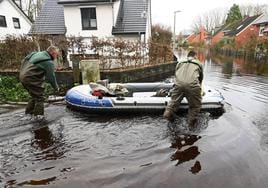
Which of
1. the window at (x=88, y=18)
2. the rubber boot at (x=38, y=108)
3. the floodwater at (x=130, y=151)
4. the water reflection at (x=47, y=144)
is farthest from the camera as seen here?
the window at (x=88, y=18)

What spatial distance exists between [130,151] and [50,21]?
1681 centimetres

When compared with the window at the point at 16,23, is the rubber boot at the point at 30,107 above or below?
below

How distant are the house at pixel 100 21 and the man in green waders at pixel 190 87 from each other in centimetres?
1170

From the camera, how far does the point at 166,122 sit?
20.2ft

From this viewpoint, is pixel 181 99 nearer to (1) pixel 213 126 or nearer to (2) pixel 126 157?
(1) pixel 213 126

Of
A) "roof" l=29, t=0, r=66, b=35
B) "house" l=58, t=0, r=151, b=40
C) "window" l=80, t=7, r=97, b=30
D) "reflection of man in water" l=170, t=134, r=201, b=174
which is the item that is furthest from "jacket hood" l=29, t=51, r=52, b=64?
"roof" l=29, t=0, r=66, b=35

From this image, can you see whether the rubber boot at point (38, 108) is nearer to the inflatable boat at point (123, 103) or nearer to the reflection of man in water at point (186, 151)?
the inflatable boat at point (123, 103)

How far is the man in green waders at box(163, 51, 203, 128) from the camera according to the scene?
18.5 feet

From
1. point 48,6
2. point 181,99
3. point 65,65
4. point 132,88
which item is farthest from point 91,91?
point 48,6

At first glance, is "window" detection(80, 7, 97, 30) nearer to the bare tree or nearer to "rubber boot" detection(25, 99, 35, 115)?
"rubber boot" detection(25, 99, 35, 115)

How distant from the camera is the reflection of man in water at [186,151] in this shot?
4.37 metres

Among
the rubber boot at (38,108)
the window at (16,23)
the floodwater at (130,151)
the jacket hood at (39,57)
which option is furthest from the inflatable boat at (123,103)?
the window at (16,23)

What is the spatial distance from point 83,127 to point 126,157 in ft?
5.72

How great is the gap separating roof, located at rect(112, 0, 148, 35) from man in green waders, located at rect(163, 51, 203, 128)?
11709 mm
